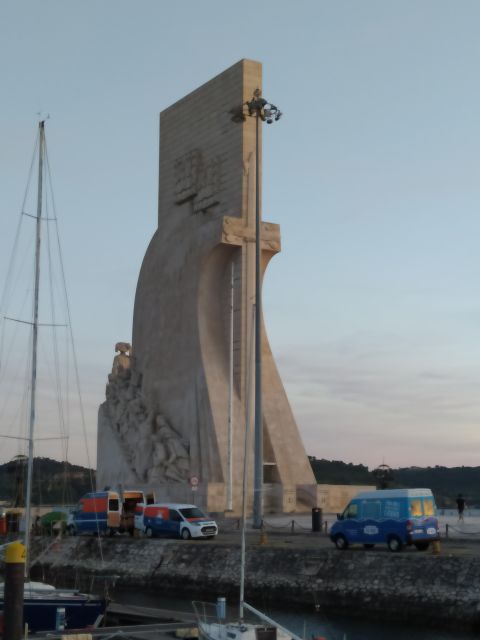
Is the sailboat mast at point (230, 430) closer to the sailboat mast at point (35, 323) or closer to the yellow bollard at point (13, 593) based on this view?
the sailboat mast at point (35, 323)

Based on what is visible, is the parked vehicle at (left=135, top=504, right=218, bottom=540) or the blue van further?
the parked vehicle at (left=135, top=504, right=218, bottom=540)

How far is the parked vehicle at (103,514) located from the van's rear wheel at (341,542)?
10.8 metres

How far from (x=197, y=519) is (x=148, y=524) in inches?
90.8

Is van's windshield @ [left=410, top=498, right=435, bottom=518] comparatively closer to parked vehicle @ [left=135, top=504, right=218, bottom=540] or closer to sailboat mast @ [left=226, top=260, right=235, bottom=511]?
parked vehicle @ [left=135, top=504, right=218, bottom=540]

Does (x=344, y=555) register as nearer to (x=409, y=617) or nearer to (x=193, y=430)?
(x=409, y=617)

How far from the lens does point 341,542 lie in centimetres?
2528

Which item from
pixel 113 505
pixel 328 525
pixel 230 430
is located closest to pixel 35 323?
pixel 113 505

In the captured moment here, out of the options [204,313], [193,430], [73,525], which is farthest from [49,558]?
[204,313]

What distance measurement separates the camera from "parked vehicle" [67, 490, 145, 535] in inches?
1357

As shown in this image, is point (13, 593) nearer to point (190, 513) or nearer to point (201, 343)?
point (190, 513)

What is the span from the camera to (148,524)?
107 feet

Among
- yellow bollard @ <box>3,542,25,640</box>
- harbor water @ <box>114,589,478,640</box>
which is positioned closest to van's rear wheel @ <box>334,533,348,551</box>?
harbor water @ <box>114,589,478,640</box>

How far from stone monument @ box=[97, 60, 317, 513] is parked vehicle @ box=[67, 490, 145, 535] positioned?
11.6ft

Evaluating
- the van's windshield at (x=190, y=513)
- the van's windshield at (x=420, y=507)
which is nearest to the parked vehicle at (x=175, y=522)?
the van's windshield at (x=190, y=513)
